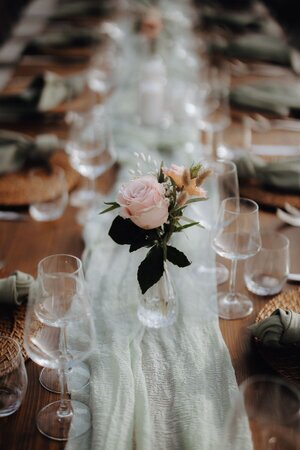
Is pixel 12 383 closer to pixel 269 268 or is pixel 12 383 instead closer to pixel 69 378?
pixel 69 378

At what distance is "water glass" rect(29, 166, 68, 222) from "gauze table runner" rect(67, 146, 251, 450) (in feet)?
0.92

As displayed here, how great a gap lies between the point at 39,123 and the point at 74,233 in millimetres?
730

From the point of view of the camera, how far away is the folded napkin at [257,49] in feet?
9.73

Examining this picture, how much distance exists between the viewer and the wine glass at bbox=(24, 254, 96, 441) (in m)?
1.02

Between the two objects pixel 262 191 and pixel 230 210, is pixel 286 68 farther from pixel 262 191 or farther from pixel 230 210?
pixel 230 210

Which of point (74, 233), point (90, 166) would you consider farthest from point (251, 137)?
point (74, 233)

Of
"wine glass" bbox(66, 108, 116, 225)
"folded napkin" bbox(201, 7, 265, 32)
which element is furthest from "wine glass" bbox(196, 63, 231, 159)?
"folded napkin" bbox(201, 7, 265, 32)

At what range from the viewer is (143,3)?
140 inches

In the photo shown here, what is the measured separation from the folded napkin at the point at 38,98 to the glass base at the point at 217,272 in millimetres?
1026

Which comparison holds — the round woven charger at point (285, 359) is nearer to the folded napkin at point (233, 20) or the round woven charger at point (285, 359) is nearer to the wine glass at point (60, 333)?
the wine glass at point (60, 333)

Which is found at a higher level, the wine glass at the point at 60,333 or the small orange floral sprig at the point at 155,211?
the small orange floral sprig at the point at 155,211

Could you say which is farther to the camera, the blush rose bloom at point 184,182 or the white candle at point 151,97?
the white candle at point 151,97

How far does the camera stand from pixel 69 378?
1.16 meters

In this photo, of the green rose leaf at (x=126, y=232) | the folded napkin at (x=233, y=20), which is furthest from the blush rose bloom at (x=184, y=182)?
the folded napkin at (x=233, y=20)
